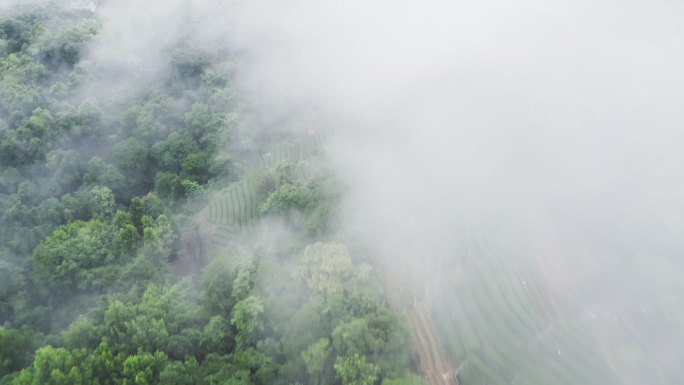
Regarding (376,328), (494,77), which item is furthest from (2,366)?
(494,77)

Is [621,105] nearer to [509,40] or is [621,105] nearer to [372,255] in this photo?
[509,40]

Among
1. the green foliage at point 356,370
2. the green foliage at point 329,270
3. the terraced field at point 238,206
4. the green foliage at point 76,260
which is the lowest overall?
the green foliage at point 76,260

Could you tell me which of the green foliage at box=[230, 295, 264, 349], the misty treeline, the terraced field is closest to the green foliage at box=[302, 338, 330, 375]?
the misty treeline

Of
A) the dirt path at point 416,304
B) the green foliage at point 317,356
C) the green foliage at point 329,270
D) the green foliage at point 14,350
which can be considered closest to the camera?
the green foliage at point 317,356

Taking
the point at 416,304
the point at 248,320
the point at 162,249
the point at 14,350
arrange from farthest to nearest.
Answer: the point at 162,249 → the point at 416,304 → the point at 14,350 → the point at 248,320

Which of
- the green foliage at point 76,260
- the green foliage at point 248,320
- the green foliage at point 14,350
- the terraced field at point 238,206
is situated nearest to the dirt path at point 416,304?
the green foliage at point 248,320

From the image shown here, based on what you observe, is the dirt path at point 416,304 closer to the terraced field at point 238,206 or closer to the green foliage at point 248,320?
the green foliage at point 248,320

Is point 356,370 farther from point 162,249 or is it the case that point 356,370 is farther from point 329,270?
point 162,249

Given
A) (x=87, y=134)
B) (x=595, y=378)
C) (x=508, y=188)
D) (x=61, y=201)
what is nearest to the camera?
(x=595, y=378)

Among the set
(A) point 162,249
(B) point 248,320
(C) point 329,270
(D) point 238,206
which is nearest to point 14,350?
(A) point 162,249
